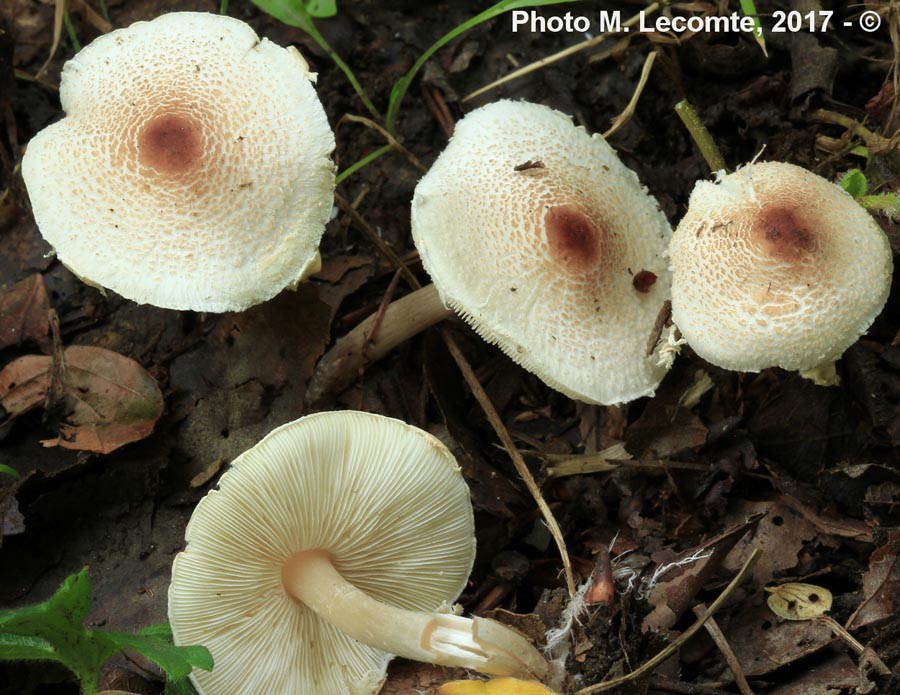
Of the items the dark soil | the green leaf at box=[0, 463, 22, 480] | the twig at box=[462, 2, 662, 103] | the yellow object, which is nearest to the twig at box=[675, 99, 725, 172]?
the dark soil

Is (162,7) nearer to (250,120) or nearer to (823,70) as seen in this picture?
(250,120)

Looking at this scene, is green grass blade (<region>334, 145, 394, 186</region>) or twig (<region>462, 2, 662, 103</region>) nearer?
green grass blade (<region>334, 145, 394, 186</region>)

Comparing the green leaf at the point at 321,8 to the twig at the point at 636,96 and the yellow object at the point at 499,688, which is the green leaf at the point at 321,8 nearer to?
the twig at the point at 636,96

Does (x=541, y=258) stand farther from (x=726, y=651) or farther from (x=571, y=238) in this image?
(x=726, y=651)

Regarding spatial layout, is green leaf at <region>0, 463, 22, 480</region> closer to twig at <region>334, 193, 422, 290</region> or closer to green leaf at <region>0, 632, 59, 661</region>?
green leaf at <region>0, 632, 59, 661</region>

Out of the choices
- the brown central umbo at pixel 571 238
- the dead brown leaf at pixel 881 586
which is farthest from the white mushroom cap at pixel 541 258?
the dead brown leaf at pixel 881 586

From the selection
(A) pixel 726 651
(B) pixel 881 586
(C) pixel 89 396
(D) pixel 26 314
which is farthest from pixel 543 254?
(D) pixel 26 314

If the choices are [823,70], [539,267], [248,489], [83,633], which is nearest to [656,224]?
[539,267]
